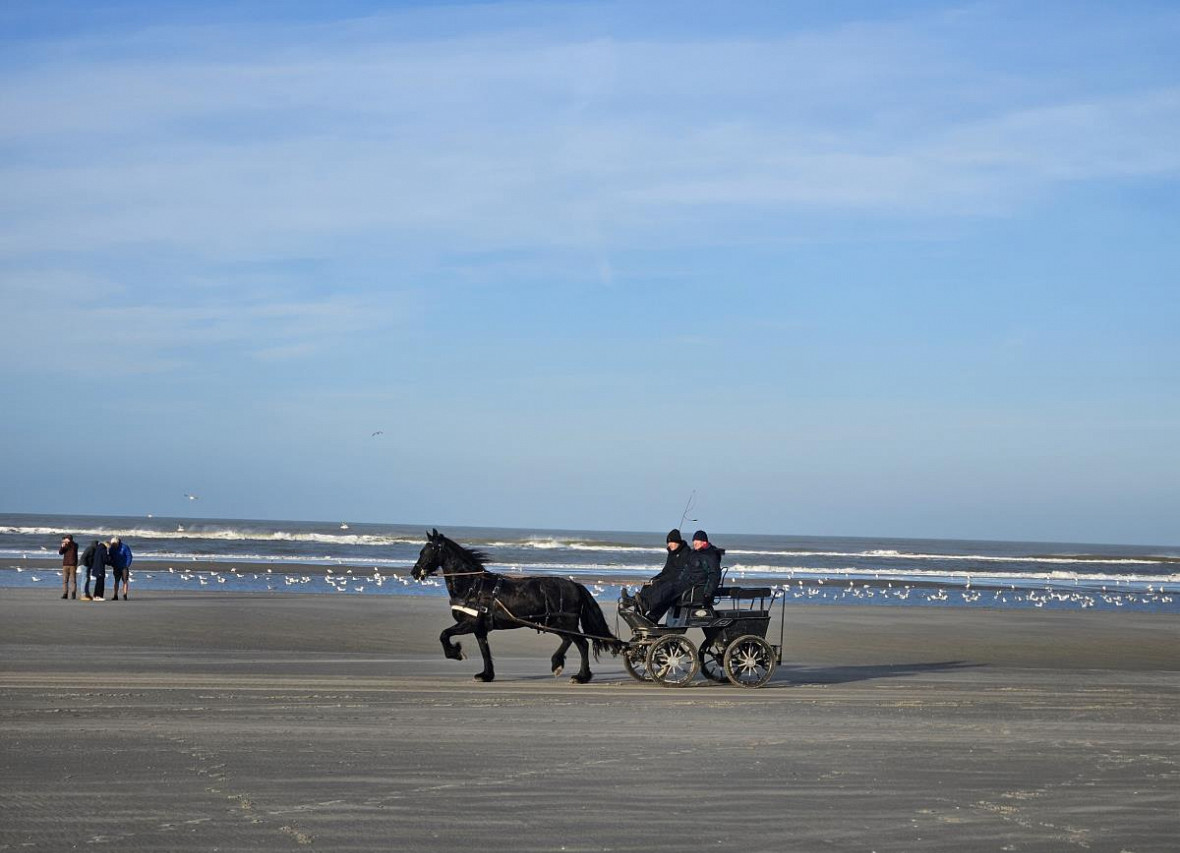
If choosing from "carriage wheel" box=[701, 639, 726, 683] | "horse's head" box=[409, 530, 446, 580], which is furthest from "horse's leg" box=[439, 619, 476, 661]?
"carriage wheel" box=[701, 639, 726, 683]

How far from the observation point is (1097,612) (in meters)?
40.7

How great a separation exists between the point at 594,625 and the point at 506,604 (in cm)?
119

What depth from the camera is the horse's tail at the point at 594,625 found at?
54.6 feet

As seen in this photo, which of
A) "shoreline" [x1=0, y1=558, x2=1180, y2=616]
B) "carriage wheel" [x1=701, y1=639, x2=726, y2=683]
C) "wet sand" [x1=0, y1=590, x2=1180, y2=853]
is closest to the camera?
"wet sand" [x1=0, y1=590, x2=1180, y2=853]

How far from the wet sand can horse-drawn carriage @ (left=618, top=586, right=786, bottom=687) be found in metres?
0.45

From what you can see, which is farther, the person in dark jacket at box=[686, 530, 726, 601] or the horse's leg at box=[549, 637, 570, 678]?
the horse's leg at box=[549, 637, 570, 678]

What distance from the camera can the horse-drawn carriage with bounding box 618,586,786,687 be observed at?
53.6ft

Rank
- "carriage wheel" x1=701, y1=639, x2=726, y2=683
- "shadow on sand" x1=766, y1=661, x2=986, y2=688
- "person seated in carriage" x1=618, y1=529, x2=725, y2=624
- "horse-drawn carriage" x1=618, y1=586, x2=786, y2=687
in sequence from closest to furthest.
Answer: "person seated in carriage" x1=618, y1=529, x2=725, y2=624 < "horse-drawn carriage" x1=618, y1=586, x2=786, y2=687 < "carriage wheel" x1=701, y1=639, x2=726, y2=683 < "shadow on sand" x1=766, y1=661, x2=986, y2=688

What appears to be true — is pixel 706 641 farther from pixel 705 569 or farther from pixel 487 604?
pixel 487 604

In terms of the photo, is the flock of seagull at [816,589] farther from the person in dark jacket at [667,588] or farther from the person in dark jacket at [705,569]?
the person in dark jacket at [705,569]

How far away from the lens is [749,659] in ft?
54.9

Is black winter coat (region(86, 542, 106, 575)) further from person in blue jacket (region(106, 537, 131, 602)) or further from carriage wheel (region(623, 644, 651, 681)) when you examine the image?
carriage wheel (region(623, 644, 651, 681))

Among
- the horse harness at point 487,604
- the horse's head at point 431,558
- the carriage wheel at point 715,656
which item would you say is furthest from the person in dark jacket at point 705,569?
the horse's head at point 431,558

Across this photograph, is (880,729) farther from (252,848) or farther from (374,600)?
(374,600)
